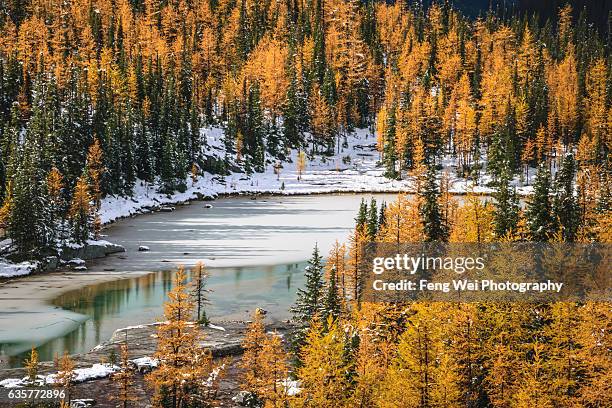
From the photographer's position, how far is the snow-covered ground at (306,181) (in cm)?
10706

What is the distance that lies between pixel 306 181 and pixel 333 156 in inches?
690

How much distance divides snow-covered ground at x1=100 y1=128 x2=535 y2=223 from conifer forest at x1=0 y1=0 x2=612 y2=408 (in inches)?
38.8

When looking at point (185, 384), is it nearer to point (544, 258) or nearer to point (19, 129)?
point (544, 258)

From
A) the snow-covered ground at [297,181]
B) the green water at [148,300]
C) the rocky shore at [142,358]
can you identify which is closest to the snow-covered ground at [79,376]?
the rocky shore at [142,358]

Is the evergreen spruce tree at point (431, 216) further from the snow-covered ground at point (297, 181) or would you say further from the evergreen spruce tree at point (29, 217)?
the snow-covered ground at point (297, 181)

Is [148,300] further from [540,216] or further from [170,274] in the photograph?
[540,216]

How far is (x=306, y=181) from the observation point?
126938 millimetres

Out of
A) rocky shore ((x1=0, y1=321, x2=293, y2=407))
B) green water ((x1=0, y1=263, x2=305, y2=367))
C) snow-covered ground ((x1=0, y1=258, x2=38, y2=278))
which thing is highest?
snow-covered ground ((x1=0, y1=258, x2=38, y2=278))

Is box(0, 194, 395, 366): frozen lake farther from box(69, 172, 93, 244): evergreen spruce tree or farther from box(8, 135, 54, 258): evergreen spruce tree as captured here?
box(8, 135, 54, 258): evergreen spruce tree

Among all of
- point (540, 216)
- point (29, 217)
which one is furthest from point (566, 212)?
point (29, 217)

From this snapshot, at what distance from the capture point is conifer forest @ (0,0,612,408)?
31.3 metres

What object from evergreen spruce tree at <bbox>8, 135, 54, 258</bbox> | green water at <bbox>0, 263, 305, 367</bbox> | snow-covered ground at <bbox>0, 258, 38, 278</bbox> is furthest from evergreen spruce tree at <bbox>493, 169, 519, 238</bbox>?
evergreen spruce tree at <bbox>8, 135, 54, 258</bbox>

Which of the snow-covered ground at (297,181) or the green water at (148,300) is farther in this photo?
the snow-covered ground at (297,181)

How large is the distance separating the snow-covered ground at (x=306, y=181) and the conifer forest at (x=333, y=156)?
98 cm
